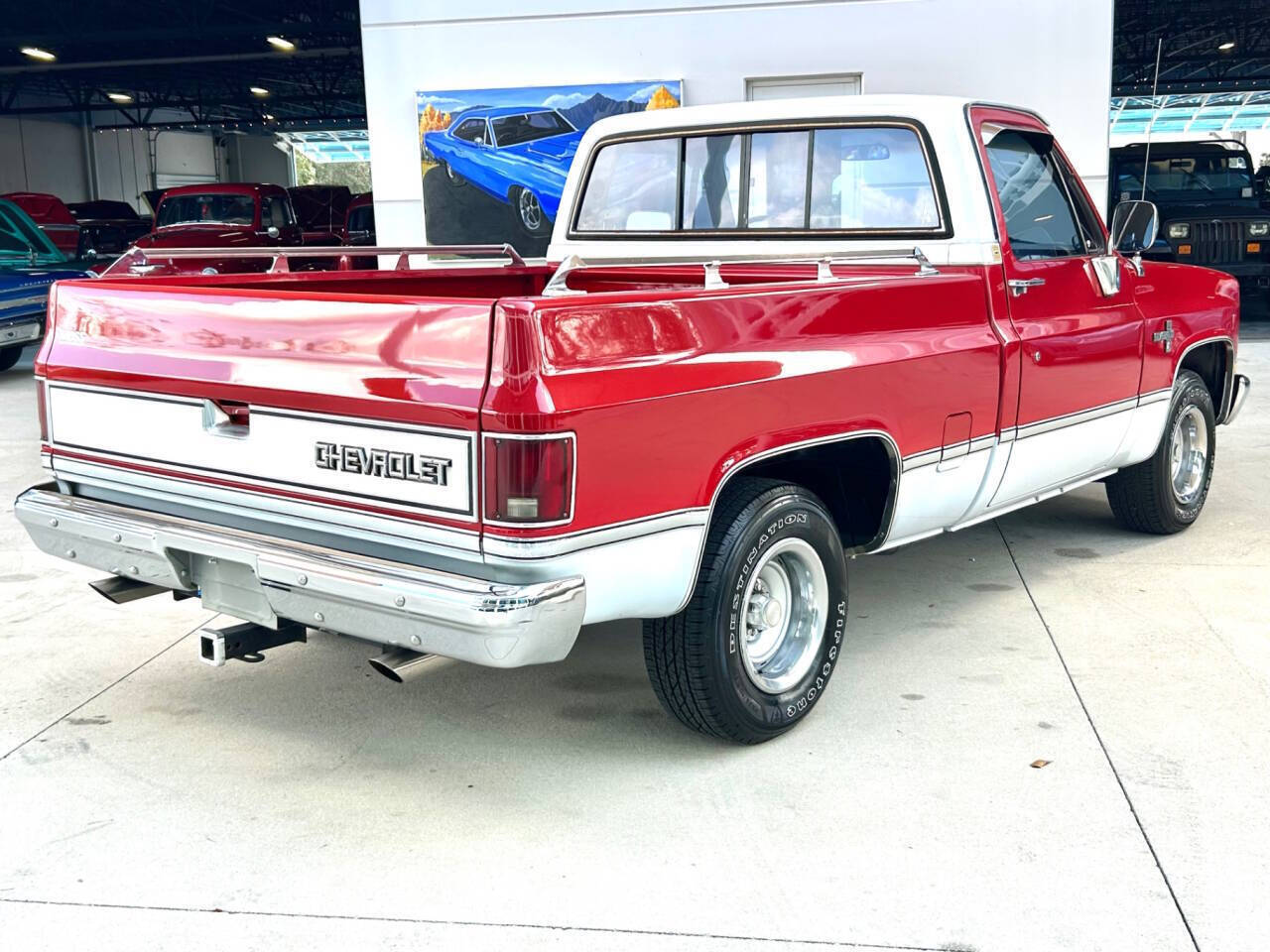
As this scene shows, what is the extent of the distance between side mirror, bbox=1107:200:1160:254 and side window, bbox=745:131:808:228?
1.44 m

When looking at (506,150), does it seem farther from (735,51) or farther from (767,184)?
(767,184)

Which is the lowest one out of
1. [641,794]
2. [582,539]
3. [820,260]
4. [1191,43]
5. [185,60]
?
[641,794]

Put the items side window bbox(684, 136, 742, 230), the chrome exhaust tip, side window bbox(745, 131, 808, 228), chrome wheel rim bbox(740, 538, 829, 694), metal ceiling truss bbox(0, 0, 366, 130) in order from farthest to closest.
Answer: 1. metal ceiling truss bbox(0, 0, 366, 130)
2. side window bbox(684, 136, 742, 230)
3. side window bbox(745, 131, 808, 228)
4. chrome wheel rim bbox(740, 538, 829, 694)
5. the chrome exhaust tip

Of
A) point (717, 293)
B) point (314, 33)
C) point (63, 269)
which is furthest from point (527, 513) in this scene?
point (314, 33)

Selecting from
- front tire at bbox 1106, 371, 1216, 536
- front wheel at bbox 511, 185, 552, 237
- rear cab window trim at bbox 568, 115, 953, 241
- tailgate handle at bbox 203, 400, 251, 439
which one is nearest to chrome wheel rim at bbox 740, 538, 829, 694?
rear cab window trim at bbox 568, 115, 953, 241

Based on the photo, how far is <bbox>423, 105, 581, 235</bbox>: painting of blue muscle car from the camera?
12.7 meters

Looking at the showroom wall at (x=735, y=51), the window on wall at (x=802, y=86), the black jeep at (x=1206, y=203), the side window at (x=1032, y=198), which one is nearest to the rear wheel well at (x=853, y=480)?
the side window at (x=1032, y=198)

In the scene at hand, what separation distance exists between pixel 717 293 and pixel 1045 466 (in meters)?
2.09

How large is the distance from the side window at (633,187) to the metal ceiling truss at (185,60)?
73.8 feet

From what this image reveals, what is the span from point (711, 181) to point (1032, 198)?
1245 millimetres

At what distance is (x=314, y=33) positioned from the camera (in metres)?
26.4

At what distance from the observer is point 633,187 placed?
17.1ft

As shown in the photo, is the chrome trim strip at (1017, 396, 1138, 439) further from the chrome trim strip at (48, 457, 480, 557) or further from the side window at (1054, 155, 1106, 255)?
the chrome trim strip at (48, 457, 480, 557)

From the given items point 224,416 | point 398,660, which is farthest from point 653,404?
point 224,416
